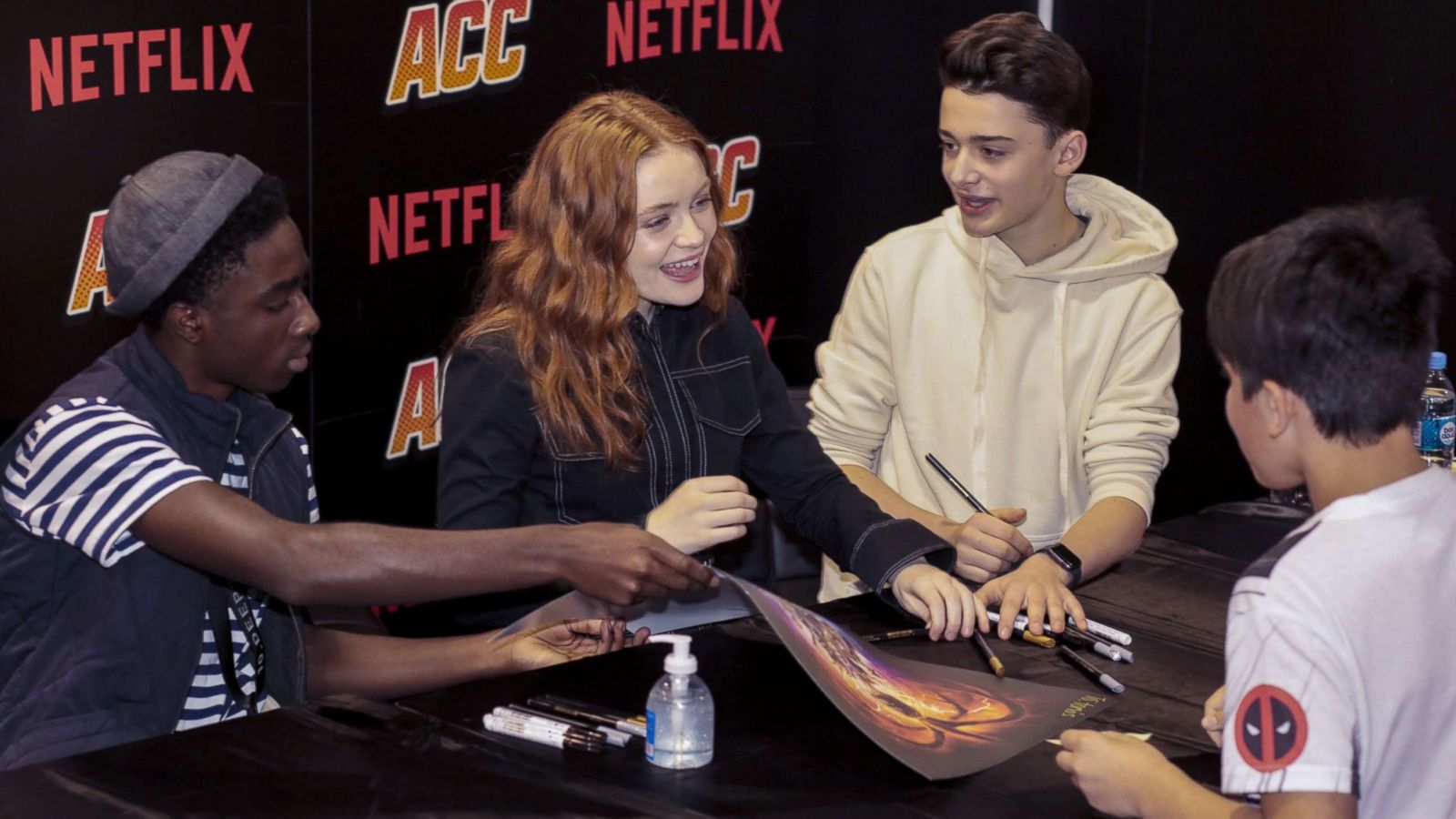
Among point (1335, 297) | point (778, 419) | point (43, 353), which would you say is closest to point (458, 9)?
point (43, 353)

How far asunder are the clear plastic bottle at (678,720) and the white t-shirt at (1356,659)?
576mm

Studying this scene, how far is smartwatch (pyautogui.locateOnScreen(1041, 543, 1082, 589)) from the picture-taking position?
2459 mm

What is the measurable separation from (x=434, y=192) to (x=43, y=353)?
1092 millimetres

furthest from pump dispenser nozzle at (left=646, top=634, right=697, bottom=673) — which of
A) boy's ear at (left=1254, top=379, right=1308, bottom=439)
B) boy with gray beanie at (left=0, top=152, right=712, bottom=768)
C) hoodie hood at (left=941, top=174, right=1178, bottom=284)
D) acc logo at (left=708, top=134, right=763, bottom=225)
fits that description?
acc logo at (left=708, top=134, right=763, bottom=225)

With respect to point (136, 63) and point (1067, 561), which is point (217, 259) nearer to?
point (136, 63)

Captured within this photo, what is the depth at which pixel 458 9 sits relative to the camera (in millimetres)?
3809

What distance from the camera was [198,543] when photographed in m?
1.94

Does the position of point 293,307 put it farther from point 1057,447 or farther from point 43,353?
point 1057,447

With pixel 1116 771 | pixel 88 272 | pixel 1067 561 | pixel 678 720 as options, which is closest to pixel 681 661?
pixel 678 720

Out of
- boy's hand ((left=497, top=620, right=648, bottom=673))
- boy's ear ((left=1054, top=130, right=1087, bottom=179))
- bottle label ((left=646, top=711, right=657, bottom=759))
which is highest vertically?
boy's ear ((left=1054, top=130, right=1087, bottom=179))

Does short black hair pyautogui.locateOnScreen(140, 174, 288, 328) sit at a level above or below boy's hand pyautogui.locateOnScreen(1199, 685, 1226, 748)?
above

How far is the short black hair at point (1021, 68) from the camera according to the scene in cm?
285

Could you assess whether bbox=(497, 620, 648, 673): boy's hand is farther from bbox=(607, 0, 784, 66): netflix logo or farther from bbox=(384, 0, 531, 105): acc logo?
bbox=(607, 0, 784, 66): netflix logo

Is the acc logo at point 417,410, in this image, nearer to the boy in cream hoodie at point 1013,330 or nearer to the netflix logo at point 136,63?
the netflix logo at point 136,63
